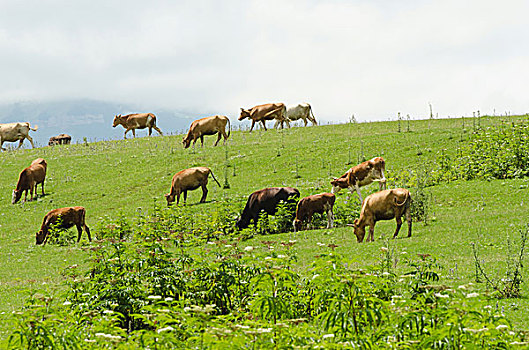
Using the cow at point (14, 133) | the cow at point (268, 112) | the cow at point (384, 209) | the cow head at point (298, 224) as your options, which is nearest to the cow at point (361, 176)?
the cow head at point (298, 224)

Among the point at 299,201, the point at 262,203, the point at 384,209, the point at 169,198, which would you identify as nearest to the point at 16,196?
the point at 169,198

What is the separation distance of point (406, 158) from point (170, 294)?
22.5m

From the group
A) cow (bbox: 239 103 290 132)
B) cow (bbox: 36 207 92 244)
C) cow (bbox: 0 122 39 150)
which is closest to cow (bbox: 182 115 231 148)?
cow (bbox: 239 103 290 132)

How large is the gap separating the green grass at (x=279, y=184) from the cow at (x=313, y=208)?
94 centimetres

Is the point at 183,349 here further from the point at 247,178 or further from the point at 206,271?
the point at 247,178

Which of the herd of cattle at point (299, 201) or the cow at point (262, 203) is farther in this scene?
the cow at point (262, 203)

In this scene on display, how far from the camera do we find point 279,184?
27.4m

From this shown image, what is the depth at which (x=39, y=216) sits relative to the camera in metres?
27.5

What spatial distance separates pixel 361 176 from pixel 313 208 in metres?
3.80

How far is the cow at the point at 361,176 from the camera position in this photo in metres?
21.8

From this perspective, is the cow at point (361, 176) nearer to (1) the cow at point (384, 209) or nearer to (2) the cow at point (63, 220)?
(1) the cow at point (384, 209)

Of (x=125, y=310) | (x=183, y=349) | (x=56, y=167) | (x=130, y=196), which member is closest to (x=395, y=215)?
(x=125, y=310)

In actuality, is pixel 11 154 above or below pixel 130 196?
above

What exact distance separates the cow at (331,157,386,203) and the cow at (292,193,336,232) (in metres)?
2.65
